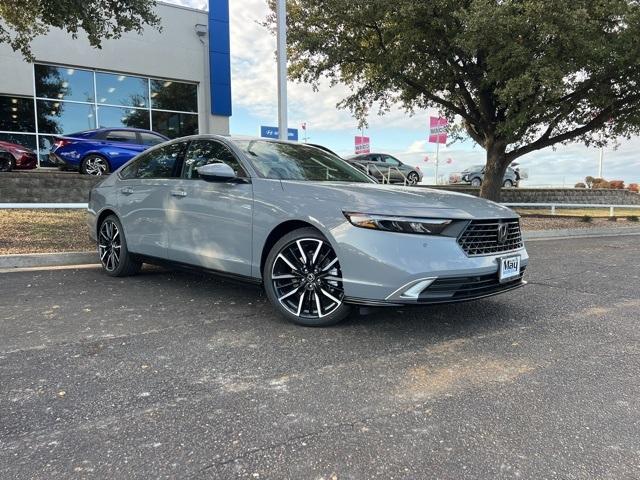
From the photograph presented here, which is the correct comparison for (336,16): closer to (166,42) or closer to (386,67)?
(386,67)

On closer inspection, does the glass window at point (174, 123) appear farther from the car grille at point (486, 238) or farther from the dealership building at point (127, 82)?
the car grille at point (486, 238)

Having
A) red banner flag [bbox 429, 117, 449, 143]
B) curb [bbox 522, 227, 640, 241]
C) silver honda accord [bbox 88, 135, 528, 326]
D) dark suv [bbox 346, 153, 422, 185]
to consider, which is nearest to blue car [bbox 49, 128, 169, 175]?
silver honda accord [bbox 88, 135, 528, 326]

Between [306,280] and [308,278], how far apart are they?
Answer: 29 millimetres

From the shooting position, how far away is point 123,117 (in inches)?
832

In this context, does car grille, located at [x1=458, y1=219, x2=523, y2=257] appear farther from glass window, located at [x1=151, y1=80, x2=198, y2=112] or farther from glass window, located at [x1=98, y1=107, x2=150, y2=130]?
glass window, located at [x1=151, y1=80, x2=198, y2=112]

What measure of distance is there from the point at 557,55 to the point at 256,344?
11189mm

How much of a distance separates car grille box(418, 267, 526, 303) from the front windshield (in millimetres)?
1542

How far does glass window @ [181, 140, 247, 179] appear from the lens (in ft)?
15.4

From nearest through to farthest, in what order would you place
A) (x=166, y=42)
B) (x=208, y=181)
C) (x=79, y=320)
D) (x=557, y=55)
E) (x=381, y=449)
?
(x=381, y=449)
(x=79, y=320)
(x=208, y=181)
(x=557, y=55)
(x=166, y=42)

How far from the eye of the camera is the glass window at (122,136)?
45.1 feet

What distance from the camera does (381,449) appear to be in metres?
2.30

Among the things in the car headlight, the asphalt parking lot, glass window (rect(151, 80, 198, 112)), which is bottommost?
the asphalt parking lot

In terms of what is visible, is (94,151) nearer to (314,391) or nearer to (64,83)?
(64,83)

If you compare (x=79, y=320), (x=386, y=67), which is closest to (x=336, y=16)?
(x=386, y=67)
